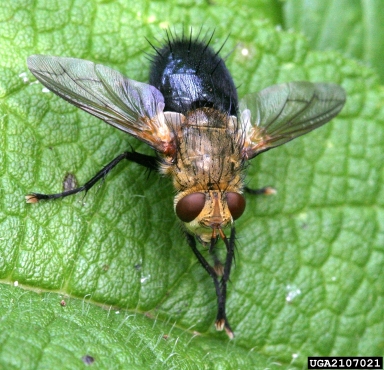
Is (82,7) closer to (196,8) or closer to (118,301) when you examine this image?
(196,8)

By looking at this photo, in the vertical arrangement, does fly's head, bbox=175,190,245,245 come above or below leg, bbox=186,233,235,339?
above

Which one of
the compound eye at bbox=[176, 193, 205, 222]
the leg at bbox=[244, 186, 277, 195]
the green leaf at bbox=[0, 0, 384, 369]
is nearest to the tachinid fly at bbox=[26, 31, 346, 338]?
the compound eye at bbox=[176, 193, 205, 222]

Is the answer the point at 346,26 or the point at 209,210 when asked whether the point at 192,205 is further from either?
the point at 346,26

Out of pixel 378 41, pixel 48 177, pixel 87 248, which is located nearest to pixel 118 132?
pixel 48 177

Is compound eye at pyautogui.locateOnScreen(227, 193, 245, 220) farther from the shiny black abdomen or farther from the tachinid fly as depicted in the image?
the shiny black abdomen

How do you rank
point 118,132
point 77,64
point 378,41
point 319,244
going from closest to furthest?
point 77,64, point 118,132, point 319,244, point 378,41
